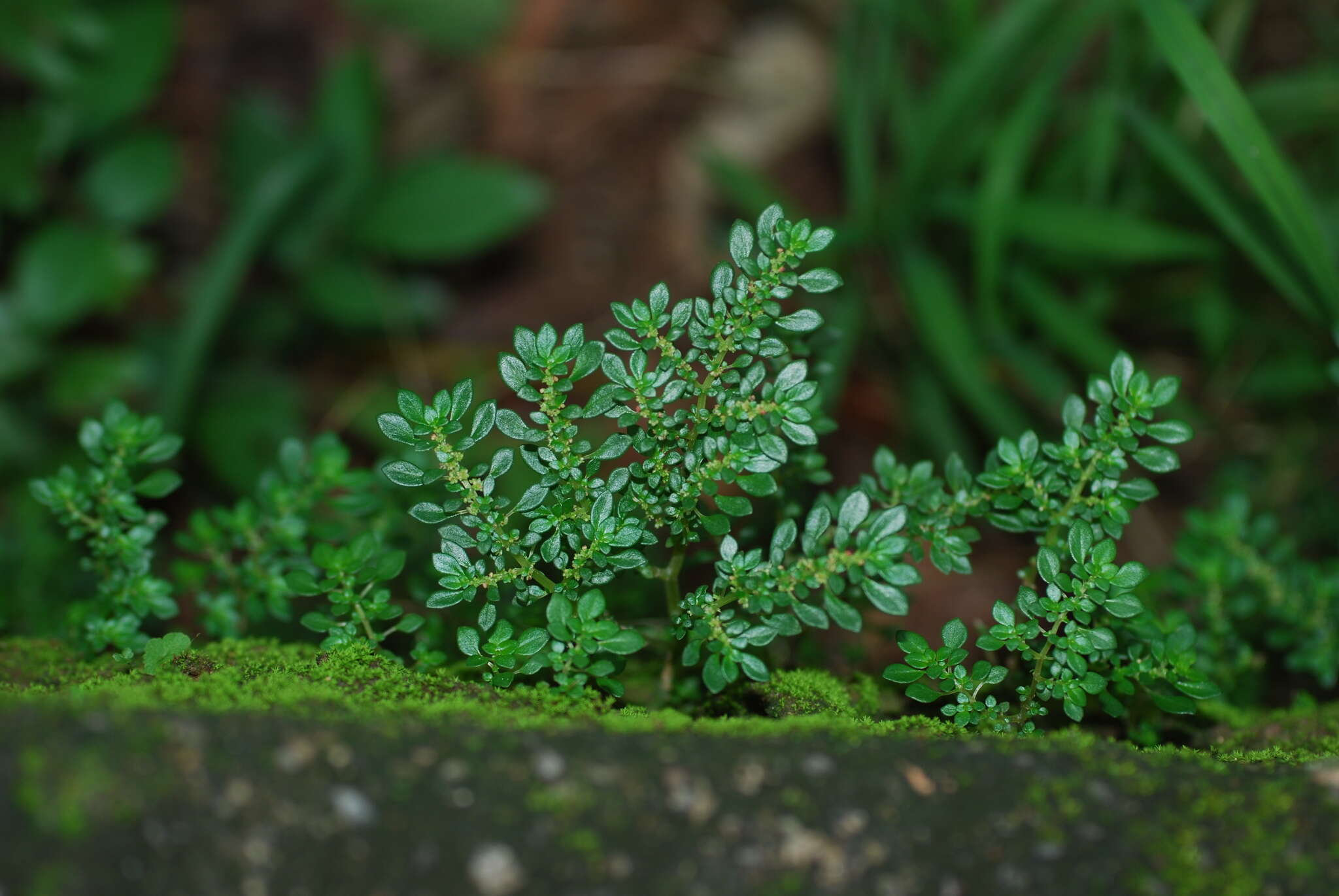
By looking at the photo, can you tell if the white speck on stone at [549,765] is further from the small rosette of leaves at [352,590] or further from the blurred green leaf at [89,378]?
the blurred green leaf at [89,378]

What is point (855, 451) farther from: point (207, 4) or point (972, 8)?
point (207, 4)

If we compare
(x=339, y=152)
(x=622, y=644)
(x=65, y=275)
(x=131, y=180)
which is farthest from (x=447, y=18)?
(x=622, y=644)

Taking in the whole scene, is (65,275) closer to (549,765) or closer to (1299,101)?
(549,765)

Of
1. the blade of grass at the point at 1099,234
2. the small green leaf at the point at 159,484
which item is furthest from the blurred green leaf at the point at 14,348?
the blade of grass at the point at 1099,234

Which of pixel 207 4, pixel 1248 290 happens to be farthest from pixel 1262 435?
pixel 207 4

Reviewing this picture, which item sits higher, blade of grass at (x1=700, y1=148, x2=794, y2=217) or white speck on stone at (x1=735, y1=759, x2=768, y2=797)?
blade of grass at (x1=700, y1=148, x2=794, y2=217)

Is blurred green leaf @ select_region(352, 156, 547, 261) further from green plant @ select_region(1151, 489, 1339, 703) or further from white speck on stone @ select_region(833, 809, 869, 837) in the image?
white speck on stone @ select_region(833, 809, 869, 837)

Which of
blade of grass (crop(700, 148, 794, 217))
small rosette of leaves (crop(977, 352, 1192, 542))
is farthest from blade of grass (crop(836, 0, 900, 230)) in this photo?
small rosette of leaves (crop(977, 352, 1192, 542))
